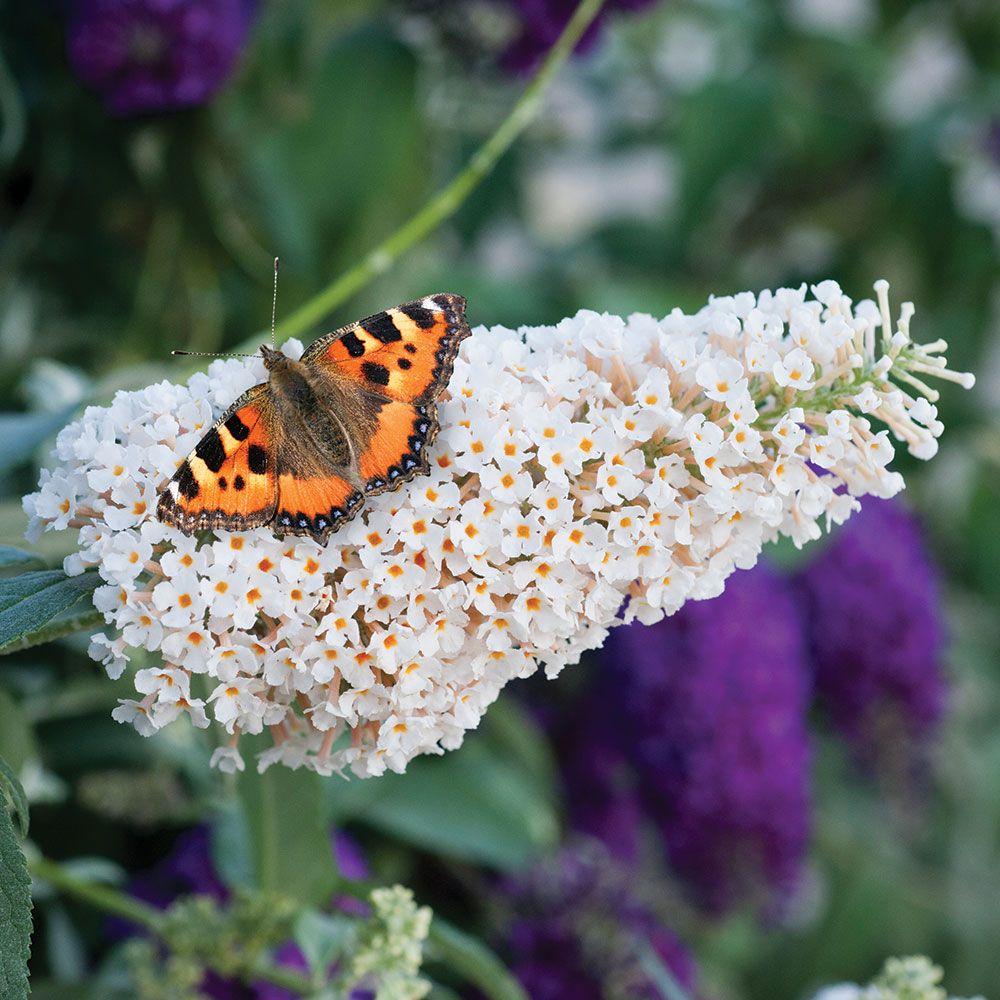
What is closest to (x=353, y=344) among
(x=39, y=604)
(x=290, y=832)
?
(x=39, y=604)

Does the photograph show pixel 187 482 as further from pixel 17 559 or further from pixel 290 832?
pixel 290 832

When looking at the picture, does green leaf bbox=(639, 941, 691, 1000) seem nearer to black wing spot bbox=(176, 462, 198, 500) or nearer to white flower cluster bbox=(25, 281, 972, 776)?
white flower cluster bbox=(25, 281, 972, 776)

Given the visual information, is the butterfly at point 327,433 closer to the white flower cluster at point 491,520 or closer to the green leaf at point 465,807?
the white flower cluster at point 491,520

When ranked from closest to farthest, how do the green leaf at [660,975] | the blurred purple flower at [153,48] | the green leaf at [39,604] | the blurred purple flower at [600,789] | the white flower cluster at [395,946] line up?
the green leaf at [39,604] → the white flower cluster at [395,946] → the green leaf at [660,975] → the blurred purple flower at [153,48] → the blurred purple flower at [600,789]

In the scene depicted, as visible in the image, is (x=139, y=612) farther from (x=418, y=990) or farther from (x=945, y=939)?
(x=945, y=939)

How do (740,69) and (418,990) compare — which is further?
(740,69)

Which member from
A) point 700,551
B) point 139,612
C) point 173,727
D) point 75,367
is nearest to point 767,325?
point 700,551

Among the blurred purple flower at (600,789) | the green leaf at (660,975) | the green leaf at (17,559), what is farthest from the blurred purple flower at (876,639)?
the green leaf at (17,559)
